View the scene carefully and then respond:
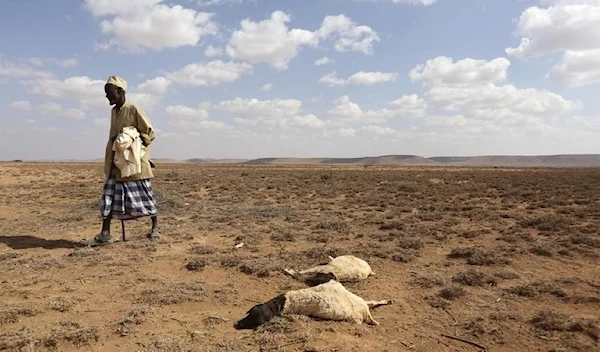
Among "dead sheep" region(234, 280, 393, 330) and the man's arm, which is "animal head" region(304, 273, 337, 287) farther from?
the man's arm

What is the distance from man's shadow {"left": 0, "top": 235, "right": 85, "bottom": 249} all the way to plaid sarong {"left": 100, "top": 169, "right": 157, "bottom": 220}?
2.93ft

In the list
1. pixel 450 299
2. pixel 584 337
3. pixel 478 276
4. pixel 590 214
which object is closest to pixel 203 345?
pixel 450 299

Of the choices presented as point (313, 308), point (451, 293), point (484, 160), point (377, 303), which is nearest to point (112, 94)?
point (313, 308)

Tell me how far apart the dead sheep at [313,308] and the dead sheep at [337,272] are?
0.97m

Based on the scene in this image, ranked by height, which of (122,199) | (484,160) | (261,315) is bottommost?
(261,315)

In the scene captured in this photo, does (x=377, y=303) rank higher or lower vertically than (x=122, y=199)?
lower

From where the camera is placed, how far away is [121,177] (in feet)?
20.2

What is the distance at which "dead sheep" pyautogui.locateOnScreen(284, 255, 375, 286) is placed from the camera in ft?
15.5

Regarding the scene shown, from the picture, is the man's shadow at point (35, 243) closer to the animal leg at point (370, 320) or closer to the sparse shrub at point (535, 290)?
the animal leg at point (370, 320)

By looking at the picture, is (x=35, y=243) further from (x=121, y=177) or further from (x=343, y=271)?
(x=343, y=271)

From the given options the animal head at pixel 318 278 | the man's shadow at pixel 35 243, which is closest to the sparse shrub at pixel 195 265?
the animal head at pixel 318 278

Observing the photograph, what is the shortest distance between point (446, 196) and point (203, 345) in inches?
581

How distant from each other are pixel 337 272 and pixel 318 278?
0.23 meters

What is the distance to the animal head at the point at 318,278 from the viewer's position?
15.4 feet
